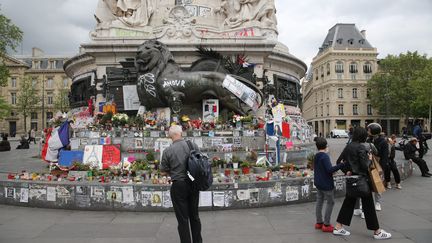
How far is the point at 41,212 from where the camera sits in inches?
326

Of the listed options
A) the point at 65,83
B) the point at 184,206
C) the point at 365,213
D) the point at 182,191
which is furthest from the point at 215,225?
the point at 65,83

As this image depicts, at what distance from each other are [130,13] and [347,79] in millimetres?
72675

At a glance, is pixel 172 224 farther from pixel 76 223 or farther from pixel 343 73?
pixel 343 73

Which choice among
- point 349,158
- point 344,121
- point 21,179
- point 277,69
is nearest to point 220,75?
point 277,69

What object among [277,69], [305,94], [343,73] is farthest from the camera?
[305,94]

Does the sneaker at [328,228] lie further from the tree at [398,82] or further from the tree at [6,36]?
the tree at [398,82]

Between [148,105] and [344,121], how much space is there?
247 ft

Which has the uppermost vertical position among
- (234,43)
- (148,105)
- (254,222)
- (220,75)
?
(234,43)

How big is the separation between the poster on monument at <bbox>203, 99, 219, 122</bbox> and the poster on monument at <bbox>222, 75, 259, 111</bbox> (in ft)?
2.31

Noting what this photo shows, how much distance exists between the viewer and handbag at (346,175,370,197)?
6348mm

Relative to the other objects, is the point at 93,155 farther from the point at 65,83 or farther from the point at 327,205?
the point at 65,83

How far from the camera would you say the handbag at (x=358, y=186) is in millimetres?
6348

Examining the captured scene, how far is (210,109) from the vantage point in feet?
48.3

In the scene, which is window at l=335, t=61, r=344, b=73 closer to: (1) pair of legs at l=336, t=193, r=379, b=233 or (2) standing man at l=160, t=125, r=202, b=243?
(1) pair of legs at l=336, t=193, r=379, b=233
